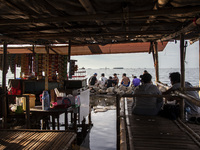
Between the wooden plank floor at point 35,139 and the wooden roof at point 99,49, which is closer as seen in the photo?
the wooden plank floor at point 35,139

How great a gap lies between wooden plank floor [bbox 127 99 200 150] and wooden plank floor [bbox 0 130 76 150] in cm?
109

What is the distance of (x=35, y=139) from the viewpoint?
106 inches

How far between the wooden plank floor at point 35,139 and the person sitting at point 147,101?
2.07 m

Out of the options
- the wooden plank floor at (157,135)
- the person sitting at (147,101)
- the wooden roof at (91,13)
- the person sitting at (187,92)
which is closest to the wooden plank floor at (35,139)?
the wooden plank floor at (157,135)

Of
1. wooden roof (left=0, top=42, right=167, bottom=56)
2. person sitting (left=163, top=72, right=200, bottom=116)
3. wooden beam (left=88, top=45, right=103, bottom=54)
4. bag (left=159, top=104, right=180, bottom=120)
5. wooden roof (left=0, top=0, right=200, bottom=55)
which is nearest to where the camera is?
wooden roof (left=0, top=0, right=200, bottom=55)

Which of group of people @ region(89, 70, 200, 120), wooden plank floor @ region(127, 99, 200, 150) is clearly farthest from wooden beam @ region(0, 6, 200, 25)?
wooden plank floor @ region(127, 99, 200, 150)

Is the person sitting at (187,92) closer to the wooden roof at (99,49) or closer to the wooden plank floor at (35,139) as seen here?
the wooden plank floor at (35,139)

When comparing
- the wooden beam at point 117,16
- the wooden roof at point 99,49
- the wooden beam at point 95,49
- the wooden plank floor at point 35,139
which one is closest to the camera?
the wooden plank floor at point 35,139

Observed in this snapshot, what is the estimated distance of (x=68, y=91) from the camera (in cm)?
532

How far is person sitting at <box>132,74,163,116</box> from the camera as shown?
13.9ft

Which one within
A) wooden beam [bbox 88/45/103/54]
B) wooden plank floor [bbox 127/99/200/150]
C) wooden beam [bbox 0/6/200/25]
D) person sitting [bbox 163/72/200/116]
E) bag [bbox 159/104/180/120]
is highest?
wooden beam [bbox 88/45/103/54]

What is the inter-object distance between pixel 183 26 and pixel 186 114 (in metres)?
2.01

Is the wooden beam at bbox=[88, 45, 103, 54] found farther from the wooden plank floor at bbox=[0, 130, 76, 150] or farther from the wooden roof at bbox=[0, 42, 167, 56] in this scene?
the wooden plank floor at bbox=[0, 130, 76, 150]

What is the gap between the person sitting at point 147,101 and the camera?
13.9ft
